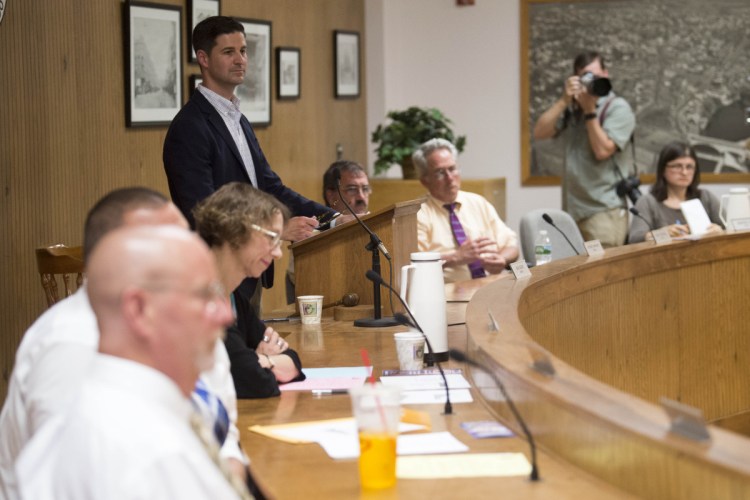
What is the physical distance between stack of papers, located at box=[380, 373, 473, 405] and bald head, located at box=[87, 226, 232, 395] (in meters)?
1.22

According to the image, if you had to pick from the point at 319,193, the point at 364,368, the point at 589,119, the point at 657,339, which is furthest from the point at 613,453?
the point at 319,193

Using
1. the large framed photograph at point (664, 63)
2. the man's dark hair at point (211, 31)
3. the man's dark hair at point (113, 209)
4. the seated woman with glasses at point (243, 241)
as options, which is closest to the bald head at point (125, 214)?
the man's dark hair at point (113, 209)

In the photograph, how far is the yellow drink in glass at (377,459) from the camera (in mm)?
1960

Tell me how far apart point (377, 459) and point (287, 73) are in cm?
543

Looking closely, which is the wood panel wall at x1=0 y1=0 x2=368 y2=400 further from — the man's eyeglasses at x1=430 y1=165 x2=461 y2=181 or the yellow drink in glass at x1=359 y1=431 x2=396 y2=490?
the yellow drink in glass at x1=359 y1=431 x2=396 y2=490

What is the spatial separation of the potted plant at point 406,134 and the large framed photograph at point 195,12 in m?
2.01

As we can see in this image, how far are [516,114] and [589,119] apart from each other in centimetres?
228

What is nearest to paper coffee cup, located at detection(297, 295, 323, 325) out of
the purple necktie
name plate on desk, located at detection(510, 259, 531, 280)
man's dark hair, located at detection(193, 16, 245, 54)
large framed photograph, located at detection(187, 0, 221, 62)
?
name plate on desk, located at detection(510, 259, 531, 280)

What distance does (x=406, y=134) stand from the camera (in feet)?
25.5

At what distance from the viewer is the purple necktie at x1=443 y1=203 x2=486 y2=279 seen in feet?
17.5

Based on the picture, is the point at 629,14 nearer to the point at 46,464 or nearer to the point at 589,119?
the point at 589,119

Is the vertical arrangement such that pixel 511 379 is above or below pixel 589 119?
below

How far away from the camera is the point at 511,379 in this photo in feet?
7.50

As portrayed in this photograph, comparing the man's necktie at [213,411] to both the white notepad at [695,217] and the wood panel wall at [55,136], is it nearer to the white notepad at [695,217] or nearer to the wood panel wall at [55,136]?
the wood panel wall at [55,136]
